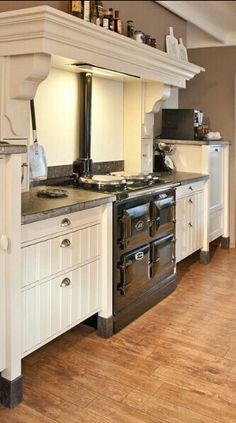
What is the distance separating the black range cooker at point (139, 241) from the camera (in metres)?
2.48

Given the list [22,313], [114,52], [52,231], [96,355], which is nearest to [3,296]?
[22,313]

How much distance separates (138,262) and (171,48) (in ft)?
6.43

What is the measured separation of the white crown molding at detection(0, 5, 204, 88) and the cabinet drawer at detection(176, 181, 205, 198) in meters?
0.96

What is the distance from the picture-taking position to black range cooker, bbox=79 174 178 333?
248 cm

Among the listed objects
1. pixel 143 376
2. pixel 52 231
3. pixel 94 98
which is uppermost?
pixel 94 98

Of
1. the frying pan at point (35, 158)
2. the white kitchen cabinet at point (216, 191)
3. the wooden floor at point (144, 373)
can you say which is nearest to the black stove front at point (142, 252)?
the wooden floor at point (144, 373)

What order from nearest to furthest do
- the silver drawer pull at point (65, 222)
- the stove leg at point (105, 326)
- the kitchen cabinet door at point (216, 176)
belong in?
the silver drawer pull at point (65, 222), the stove leg at point (105, 326), the kitchen cabinet door at point (216, 176)

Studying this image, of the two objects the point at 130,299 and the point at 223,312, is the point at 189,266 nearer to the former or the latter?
the point at 223,312

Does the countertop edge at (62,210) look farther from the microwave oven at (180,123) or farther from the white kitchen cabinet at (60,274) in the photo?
the microwave oven at (180,123)

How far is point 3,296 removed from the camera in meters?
1.73

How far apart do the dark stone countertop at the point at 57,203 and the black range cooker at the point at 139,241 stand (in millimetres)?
144

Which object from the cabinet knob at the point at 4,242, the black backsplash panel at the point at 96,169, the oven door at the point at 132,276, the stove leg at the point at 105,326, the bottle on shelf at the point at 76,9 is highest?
the bottle on shelf at the point at 76,9

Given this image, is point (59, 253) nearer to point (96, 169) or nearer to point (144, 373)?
point (144, 373)

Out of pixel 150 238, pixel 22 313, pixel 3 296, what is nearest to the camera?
pixel 3 296
